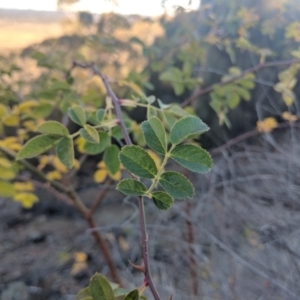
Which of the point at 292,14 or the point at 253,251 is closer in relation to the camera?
the point at 253,251

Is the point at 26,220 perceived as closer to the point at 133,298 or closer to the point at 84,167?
the point at 84,167

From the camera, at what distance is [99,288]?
0.37m

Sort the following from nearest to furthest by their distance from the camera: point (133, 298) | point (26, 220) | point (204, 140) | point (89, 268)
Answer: point (133, 298) < point (89, 268) < point (26, 220) < point (204, 140)

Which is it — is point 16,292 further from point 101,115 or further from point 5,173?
point 101,115

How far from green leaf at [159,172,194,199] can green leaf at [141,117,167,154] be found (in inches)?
1.1

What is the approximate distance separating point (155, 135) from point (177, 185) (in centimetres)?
5

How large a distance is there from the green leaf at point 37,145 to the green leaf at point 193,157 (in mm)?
207

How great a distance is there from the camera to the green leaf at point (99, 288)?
1.22 feet

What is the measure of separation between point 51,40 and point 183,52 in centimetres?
72

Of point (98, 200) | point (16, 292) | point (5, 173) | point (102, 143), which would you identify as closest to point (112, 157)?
point (102, 143)

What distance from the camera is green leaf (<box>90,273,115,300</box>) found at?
371mm

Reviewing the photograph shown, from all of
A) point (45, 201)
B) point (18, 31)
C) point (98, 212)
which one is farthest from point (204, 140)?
point (18, 31)

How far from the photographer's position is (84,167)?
2389 millimetres

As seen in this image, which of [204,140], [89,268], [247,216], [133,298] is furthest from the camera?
[204,140]
